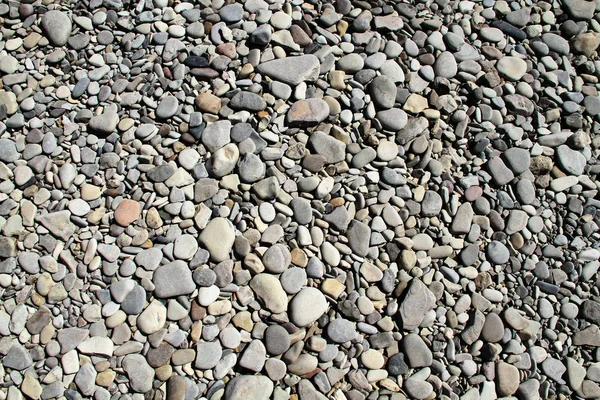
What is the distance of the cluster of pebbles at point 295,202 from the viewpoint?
62.4 inches

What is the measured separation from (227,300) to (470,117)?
109 cm

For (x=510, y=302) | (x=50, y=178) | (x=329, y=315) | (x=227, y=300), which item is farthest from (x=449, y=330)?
(x=50, y=178)

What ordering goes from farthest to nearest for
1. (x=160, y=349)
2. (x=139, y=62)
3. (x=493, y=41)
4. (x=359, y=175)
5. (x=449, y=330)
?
(x=493, y=41)
(x=139, y=62)
(x=359, y=175)
(x=449, y=330)
(x=160, y=349)

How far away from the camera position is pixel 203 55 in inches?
77.3

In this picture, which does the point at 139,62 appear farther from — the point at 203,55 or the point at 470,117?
the point at 470,117

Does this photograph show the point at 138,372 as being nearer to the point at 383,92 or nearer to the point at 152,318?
the point at 152,318

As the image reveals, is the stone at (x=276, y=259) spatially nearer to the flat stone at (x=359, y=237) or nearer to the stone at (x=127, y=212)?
the flat stone at (x=359, y=237)

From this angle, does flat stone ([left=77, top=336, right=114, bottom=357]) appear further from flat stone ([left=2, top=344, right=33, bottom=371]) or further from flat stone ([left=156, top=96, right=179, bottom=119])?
flat stone ([left=156, top=96, right=179, bottom=119])

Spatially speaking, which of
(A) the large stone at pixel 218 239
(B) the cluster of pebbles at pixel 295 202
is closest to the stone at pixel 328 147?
(B) the cluster of pebbles at pixel 295 202

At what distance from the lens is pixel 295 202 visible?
1.74 metres

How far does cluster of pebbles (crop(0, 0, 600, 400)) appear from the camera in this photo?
159 centimetres

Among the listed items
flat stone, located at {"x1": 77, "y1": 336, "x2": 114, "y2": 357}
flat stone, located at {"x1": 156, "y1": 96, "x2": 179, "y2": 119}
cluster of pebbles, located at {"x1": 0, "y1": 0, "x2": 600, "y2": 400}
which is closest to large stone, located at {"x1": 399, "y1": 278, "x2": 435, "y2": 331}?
cluster of pebbles, located at {"x1": 0, "y1": 0, "x2": 600, "y2": 400}

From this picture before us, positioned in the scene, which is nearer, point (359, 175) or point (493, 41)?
point (359, 175)

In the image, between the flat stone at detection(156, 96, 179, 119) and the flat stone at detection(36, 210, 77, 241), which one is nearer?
the flat stone at detection(36, 210, 77, 241)
